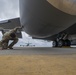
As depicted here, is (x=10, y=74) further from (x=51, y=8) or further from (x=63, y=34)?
(x=63, y=34)

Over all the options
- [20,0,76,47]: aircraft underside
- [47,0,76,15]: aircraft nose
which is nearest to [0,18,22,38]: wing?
[20,0,76,47]: aircraft underside

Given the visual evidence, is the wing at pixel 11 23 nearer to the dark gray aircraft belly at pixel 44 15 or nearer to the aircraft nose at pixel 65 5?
the dark gray aircraft belly at pixel 44 15

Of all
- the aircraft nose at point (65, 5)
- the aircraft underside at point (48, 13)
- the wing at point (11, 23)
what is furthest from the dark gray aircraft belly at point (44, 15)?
the wing at point (11, 23)

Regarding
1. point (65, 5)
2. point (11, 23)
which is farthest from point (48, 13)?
point (11, 23)

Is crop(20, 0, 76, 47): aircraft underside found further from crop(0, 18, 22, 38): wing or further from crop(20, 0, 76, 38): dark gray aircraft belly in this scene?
crop(0, 18, 22, 38): wing

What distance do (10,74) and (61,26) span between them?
6446 mm

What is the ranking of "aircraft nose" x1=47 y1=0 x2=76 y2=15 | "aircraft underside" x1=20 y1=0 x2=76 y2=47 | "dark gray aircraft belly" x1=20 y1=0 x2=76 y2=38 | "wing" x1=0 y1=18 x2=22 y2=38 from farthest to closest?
"wing" x1=0 y1=18 x2=22 y2=38 → "dark gray aircraft belly" x1=20 y1=0 x2=76 y2=38 → "aircraft underside" x1=20 y1=0 x2=76 y2=47 → "aircraft nose" x1=47 y1=0 x2=76 y2=15

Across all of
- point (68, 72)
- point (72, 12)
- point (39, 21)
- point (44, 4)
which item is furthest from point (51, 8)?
point (68, 72)

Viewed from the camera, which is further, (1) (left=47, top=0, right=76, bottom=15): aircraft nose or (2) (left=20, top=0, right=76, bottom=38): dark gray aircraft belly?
(2) (left=20, top=0, right=76, bottom=38): dark gray aircraft belly

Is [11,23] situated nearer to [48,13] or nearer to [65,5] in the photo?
[48,13]

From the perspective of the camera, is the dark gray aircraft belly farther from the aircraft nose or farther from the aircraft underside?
the aircraft nose

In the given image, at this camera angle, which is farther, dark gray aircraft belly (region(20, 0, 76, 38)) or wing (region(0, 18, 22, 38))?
wing (region(0, 18, 22, 38))

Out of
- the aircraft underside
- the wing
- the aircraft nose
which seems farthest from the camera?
the wing

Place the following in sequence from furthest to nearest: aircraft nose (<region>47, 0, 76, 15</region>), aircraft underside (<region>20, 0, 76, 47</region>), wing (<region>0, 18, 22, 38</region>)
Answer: wing (<region>0, 18, 22, 38</region>) < aircraft underside (<region>20, 0, 76, 47</region>) < aircraft nose (<region>47, 0, 76, 15</region>)
